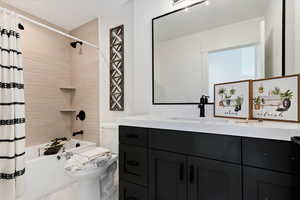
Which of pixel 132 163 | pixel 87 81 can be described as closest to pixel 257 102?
pixel 132 163

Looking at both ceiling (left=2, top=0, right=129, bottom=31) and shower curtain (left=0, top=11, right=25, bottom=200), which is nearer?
shower curtain (left=0, top=11, right=25, bottom=200)

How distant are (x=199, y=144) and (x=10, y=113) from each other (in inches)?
68.8

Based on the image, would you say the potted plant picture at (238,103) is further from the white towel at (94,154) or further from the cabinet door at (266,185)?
the white towel at (94,154)

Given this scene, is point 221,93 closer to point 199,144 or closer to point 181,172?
point 199,144

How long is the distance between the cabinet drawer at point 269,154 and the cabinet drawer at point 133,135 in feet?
2.30

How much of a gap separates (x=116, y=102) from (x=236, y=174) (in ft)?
5.23

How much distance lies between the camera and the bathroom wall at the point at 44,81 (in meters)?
2.33

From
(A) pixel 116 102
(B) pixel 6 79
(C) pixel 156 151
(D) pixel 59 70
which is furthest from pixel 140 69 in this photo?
(D) pixel 59 70

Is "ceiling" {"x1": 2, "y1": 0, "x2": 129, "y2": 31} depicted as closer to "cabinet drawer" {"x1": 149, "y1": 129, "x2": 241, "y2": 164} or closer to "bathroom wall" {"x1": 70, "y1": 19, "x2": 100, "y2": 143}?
"bathroom wall" {"x1": 70, "y1": 19, "x2": 100, "y2": 143}

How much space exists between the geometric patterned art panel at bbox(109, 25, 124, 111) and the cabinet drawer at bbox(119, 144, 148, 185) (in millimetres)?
770

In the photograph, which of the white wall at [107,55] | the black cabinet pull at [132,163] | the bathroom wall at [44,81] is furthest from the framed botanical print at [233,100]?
the bathroom wall at [44,81]

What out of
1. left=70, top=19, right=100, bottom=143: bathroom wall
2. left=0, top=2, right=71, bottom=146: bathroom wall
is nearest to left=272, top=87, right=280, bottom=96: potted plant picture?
left=70, top=19, right=100, bottom=143: bathroom wall

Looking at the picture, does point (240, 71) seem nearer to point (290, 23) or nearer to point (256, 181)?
point (290, 23)

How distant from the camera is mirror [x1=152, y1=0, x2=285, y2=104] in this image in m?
1.21
